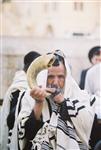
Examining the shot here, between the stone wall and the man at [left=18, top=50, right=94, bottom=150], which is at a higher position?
the stone wall

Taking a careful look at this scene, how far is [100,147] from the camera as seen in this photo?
2.41 m

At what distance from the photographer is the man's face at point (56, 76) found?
246 centimetres

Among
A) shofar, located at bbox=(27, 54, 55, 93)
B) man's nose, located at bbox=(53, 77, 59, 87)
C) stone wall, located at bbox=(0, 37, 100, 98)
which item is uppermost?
stone wall, located at bbox=(0, 37, 100, 98)

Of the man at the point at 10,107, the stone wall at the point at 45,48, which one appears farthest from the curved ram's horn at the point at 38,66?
the stone wall at the point at 45,48

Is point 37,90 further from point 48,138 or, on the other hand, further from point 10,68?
point 10,68

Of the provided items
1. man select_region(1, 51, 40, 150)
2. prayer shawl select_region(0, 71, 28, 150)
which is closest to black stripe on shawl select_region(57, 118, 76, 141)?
man select_region(1, 51, 40, 150)

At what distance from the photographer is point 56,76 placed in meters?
2.47

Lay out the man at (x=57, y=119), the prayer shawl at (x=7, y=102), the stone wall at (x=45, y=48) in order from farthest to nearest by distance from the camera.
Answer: the stone wall at (x=45, y=48) → the prayer shawl at (x=7, y=102) → the man at (x=57, y=119)

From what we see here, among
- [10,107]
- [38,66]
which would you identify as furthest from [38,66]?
[10,107]

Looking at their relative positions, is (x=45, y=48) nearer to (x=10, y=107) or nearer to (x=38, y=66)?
(x=10, y=107)

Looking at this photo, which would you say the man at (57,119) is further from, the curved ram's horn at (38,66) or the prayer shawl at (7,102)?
the prayer shawl at (7,102)

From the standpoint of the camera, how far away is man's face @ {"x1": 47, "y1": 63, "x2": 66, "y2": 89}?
2.46 m

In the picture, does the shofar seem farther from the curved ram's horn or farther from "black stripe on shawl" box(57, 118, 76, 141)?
"black stripe on shawl" box(57, 118, 76, 141)

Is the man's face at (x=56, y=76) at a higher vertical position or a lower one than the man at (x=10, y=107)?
higher
